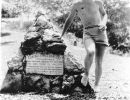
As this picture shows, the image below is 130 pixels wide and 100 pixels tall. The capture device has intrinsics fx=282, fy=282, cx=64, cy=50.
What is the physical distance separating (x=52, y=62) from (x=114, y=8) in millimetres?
11068

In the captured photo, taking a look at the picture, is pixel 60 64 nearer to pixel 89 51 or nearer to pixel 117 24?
pixel 89 51

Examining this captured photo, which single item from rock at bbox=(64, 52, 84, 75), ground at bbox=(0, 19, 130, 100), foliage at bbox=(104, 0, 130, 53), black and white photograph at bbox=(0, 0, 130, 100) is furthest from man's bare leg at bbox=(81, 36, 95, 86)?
foliage at bbox=(104, 0, 130, 53)

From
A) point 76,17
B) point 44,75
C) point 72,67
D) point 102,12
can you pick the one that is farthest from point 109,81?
point 76,17

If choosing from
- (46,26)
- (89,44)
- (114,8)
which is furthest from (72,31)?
(89,44)

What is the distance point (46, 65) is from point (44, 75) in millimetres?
223

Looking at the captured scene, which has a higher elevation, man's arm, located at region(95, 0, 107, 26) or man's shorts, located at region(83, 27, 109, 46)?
man's arm, located at region(95, 0, 107, 26)

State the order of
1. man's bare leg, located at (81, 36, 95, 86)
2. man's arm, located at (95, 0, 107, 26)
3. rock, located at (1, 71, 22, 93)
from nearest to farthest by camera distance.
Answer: man's bare leg, located at (81, 36, 95, 86)
man's arm, located at (95, 0, 107, 26)
rock, located at (1, 71, 22, 93)

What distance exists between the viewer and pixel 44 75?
6.05m

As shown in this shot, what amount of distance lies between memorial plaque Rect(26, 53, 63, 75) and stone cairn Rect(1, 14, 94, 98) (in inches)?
2.8

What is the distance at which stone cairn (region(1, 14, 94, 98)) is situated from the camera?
19.7ft

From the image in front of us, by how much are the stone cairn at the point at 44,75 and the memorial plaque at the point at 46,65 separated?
70mm

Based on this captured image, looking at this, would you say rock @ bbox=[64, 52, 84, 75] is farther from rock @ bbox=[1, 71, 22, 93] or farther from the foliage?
the foliage

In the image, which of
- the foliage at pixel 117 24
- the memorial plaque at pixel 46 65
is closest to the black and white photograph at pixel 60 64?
the memorial plaque at pixel 46 65

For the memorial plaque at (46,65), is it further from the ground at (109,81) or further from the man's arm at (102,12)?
the man's arm at (102,12)
